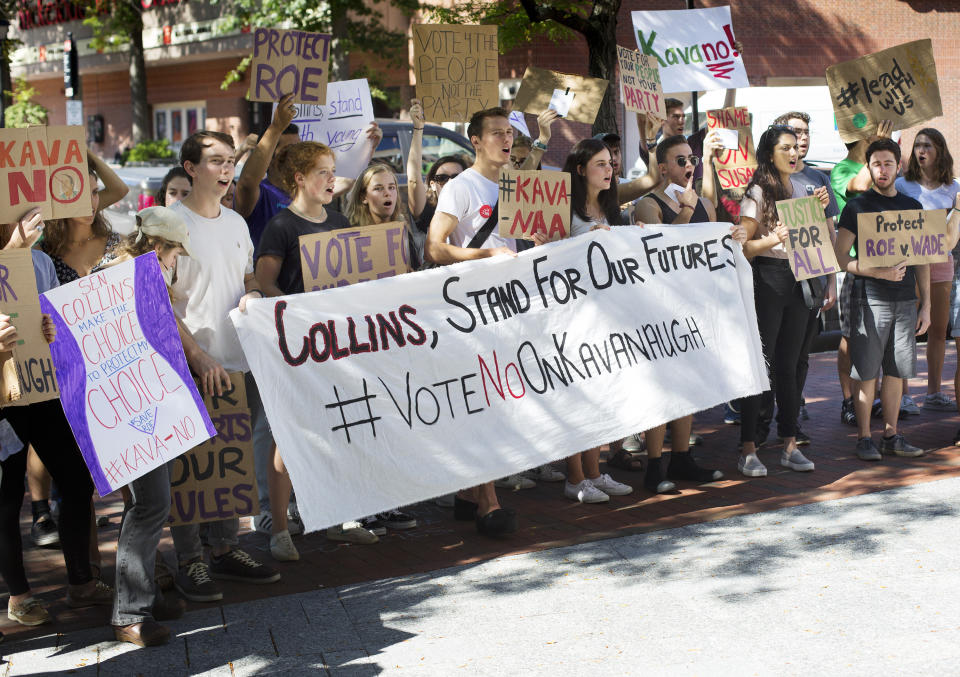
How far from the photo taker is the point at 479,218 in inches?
248

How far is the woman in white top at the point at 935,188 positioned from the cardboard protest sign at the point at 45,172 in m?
5.52

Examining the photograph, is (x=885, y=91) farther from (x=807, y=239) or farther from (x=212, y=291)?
(x=212, y=291)

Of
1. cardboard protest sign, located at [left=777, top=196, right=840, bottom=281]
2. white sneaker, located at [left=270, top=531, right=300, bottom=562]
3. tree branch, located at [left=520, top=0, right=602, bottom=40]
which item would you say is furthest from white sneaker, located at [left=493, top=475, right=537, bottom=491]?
tree branch, located at [left=520, top=0, right=602, bottom=40]

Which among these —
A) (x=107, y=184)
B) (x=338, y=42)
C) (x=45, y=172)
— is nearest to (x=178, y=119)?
(x=338, y=42)

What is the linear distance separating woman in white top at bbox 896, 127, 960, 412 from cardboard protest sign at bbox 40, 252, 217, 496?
535 centimetres

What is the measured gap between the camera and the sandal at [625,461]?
7.38 meters

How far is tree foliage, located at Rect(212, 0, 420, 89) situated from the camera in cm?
2027

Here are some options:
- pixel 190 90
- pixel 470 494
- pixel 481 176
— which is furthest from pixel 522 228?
pixel 190 90

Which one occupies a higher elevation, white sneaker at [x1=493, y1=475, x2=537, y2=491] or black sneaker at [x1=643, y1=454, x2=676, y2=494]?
black sneaker at [x1=643, y1=454, x2=676, y2=494]

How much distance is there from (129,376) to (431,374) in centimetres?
155

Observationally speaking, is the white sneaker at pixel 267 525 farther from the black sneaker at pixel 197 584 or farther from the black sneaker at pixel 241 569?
the black sneaker at pixel 197 584

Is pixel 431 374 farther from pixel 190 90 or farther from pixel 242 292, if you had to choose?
pixel 190 90

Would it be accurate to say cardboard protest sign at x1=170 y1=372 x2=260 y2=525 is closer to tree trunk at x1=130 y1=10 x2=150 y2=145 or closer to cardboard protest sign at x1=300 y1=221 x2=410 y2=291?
cardboard protest sign at x1=300 y1=221 x2=410 y2=291

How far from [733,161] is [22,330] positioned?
4931mm
